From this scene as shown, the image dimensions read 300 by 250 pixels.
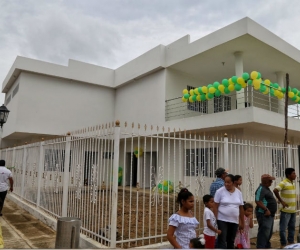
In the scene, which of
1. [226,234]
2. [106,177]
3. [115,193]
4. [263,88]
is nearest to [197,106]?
[263,88]

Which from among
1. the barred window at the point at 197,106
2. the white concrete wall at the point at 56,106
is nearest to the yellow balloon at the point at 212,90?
the barred window at the point at 197,106

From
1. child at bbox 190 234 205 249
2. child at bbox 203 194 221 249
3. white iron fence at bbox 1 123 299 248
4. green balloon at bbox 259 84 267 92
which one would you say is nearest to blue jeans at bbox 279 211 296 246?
white iron fence at bbox 1 123 299 248

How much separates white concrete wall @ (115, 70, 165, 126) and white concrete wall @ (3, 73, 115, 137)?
107cm

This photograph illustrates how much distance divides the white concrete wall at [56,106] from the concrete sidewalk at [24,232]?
741cm

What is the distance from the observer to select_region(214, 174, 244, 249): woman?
397 centimetres

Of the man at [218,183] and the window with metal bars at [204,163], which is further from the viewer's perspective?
the window with metal bars at [204,163]

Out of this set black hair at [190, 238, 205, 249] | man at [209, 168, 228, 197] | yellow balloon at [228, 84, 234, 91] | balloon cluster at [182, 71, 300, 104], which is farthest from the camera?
yellow balloon at [228, 84, 234, 91]

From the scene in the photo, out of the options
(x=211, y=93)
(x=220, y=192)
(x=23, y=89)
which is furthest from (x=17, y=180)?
(x=220, y=192)

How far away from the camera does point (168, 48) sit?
13031 millimetres

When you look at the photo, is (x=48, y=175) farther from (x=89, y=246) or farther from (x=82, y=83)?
(x=82, y=83)

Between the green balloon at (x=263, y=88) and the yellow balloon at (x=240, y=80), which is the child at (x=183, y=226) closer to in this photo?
the yellow balloon at (x=240, y=80)

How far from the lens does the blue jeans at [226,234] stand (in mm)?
4020

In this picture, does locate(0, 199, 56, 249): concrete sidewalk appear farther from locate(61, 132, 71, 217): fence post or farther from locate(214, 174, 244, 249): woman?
locate(214, 174, 244, 249): woman

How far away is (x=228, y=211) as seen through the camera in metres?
3.97
